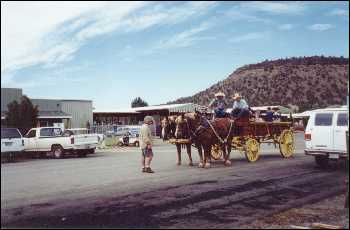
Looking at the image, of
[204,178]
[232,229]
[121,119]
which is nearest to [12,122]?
[204,178]

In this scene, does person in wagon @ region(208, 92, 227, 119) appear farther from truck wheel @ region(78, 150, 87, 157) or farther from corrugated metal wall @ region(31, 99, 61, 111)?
corrugated metal wall @ region(31, 99, 61, 111)

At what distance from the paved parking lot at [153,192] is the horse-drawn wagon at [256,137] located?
104cm

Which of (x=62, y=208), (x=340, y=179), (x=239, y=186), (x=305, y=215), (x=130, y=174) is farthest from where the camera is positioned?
(x=130, y=174)

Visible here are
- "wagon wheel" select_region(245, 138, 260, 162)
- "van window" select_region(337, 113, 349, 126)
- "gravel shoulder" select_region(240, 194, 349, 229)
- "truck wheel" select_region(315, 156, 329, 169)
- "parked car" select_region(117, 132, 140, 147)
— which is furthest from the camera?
"parked car" select_region(117, 132, 140, 147)

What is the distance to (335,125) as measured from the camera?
1483 cm

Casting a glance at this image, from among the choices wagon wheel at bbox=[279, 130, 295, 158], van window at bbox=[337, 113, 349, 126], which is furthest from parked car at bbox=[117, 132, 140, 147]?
van window at bbox=[337, 113, 349, 126]

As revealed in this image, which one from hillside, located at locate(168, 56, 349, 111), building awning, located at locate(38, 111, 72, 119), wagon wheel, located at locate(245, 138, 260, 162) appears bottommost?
wagon wheel, located at locate(245, 138, 260, 162)

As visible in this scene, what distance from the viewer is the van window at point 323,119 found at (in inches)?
593

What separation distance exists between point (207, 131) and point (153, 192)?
18.1 feet

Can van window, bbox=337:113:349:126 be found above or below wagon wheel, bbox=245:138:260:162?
above

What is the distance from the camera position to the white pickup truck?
2419 centimetres

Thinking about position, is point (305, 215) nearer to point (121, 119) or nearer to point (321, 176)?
point (321, 176)

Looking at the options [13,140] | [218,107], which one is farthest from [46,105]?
[218,107]

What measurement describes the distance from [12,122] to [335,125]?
11.7 metres
